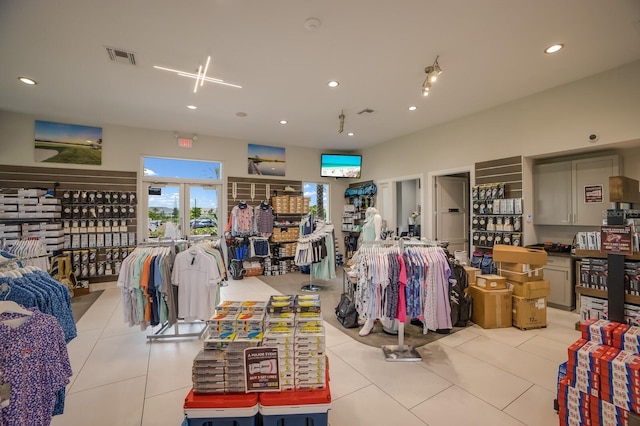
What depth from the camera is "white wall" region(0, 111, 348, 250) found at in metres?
5.36

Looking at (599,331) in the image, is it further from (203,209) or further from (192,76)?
(203,209)

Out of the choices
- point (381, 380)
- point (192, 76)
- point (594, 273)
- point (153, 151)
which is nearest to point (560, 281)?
point (594, 273)

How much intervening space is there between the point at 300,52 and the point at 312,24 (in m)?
0.54

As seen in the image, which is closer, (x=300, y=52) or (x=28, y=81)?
(x=300, y=52)

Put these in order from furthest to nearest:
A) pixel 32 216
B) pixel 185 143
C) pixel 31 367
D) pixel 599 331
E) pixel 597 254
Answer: pixel 185 143 < pixel 32 216 < pixel 597 254 < pixel 599 331 < pixel 31 367

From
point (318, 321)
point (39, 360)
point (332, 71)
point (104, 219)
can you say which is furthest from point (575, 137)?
point (104, 219)

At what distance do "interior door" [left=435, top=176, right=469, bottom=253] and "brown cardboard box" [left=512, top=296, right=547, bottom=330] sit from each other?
2539 millimetres

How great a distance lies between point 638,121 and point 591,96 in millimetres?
656

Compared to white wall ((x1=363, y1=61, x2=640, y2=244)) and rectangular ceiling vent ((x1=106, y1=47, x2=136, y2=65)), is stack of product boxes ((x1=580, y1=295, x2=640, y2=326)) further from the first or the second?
rectangular ceiling vent ((x1=106, y1=47, x2=136, y2=65))

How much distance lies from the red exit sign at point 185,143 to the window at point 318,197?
127 inches

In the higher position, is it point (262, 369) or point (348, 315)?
point (262, 369)

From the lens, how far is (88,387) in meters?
2.49

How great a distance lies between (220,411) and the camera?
1475mm

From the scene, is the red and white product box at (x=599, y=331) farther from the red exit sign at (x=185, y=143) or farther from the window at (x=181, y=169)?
the red exit sign at (x=185, y=143)
